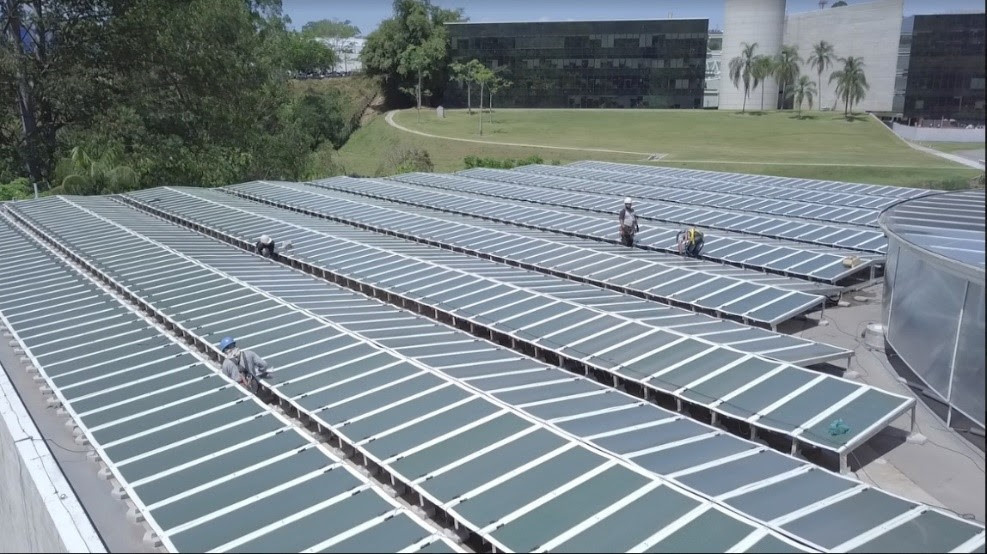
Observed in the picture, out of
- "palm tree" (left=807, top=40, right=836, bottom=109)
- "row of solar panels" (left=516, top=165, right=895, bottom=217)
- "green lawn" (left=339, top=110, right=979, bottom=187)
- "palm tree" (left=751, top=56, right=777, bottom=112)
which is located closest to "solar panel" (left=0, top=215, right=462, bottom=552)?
"row of solar panels" (left=516, top=165, right=895, bottom=217)

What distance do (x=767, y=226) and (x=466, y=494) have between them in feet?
87.0

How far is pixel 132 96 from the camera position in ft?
184

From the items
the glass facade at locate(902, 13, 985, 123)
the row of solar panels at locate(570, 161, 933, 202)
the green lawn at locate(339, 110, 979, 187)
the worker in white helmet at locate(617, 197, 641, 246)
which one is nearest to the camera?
the worker in white helmet at locate(617, 197, 641, 246)

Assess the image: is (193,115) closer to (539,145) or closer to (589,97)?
(539,145)

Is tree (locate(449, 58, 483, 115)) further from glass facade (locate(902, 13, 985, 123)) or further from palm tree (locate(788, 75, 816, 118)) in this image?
glass facade (locate(902, 13, 985, 123))

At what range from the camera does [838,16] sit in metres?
118

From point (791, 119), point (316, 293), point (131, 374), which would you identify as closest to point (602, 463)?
point (131, 374)

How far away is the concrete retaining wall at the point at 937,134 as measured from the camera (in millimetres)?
90188

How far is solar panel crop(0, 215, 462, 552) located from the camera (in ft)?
31.6

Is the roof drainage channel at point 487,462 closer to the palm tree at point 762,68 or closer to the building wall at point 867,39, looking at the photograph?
the palm tree at point 762,68

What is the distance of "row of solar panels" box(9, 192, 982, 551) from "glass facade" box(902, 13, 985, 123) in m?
113

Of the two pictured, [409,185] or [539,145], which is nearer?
[409,185]

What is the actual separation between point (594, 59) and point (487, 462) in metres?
124

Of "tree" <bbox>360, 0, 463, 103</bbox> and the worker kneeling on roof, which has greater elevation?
"tree" <bbox>360, 0, 463, 103</bbox>
